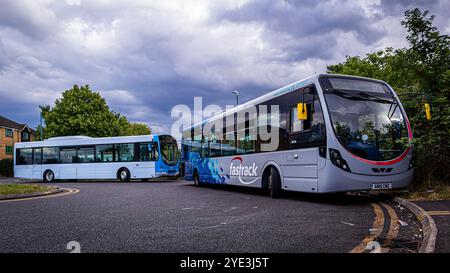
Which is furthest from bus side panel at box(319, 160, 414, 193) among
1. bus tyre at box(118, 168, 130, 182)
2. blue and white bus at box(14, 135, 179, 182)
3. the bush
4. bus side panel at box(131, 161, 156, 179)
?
the bush

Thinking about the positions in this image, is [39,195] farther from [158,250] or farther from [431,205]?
[431,205]

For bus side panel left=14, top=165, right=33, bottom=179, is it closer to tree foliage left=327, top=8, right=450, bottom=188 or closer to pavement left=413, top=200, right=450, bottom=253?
tree foliage left=327, top=8, right=450, bottom=188

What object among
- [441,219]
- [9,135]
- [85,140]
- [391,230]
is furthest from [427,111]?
[9,135]

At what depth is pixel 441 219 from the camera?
243 inches

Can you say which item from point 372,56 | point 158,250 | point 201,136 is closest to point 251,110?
point 201,136

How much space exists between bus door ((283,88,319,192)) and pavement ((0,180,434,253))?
0.67 meters

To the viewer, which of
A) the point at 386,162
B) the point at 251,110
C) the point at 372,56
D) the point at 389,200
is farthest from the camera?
the point at 372,56

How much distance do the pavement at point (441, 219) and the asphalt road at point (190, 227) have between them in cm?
96

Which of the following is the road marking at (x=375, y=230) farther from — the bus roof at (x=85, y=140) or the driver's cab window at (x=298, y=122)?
the bus roof at (x=85, y=140)

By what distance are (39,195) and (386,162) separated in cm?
1133

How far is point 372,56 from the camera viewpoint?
38.6 metres

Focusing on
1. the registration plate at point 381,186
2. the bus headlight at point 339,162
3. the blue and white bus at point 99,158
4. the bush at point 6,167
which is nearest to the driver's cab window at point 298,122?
the bus headlight at point 339,162

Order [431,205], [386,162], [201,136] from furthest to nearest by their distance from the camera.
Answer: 1. [201,136]
2. [386,162]
3. [431,205]

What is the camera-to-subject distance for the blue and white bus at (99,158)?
2419cm
